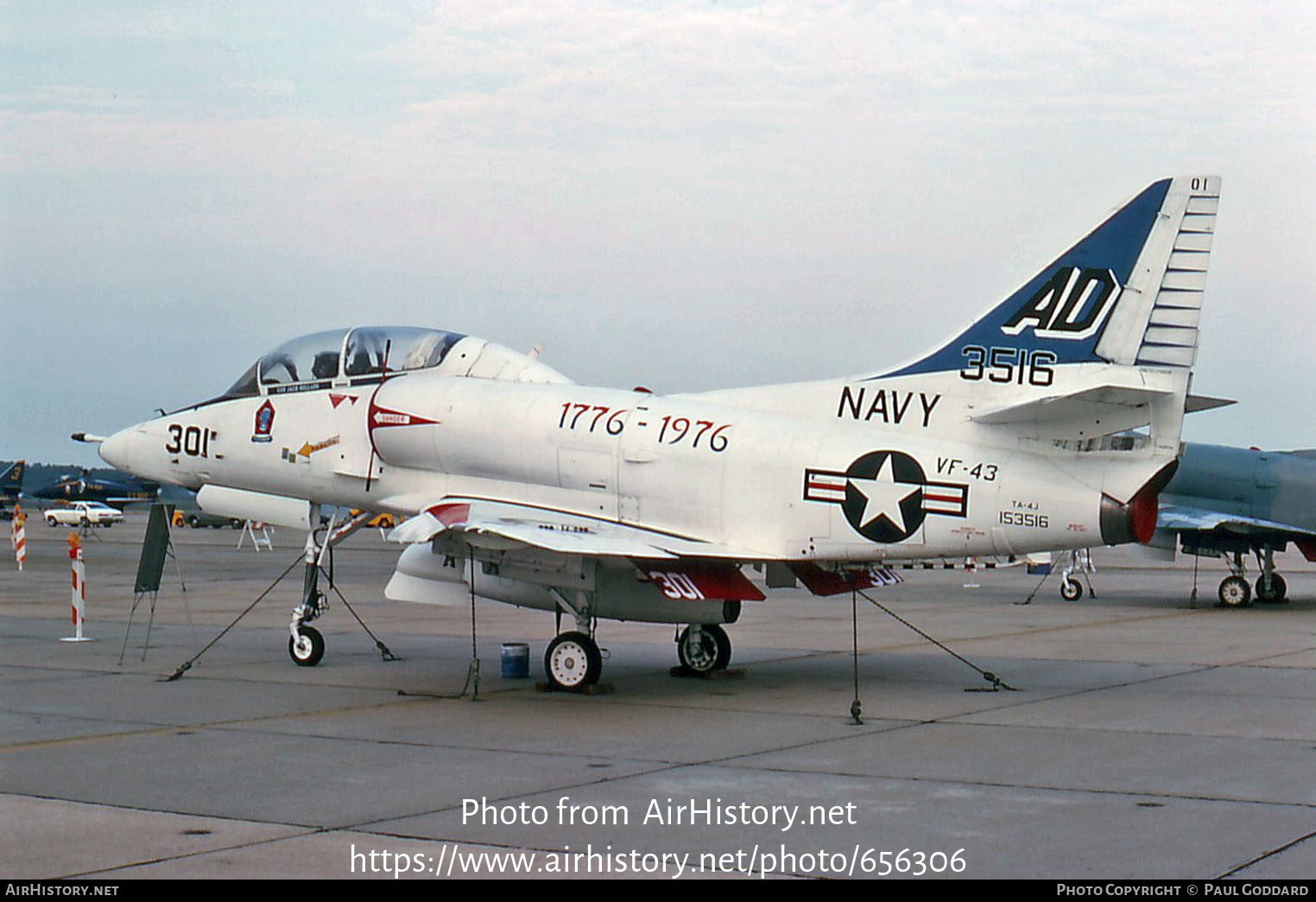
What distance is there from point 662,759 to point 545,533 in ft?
10.9

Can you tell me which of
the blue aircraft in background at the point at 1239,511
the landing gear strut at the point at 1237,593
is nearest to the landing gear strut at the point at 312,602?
the blue aircraft in background at the point at 1239,511

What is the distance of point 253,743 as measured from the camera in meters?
10.4

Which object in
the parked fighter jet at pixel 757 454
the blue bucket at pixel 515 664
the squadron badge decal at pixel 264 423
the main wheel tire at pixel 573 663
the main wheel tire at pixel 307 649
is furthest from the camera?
the main wheel tire at pixel 307 649

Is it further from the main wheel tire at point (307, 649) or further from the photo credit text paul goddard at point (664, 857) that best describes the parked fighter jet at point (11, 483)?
the photo credit text paul goddard at point (664, 857)

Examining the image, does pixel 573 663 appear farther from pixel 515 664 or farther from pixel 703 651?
pixel 703 651

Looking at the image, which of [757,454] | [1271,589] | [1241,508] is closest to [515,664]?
[757,454]

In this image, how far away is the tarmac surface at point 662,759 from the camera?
6945 mm

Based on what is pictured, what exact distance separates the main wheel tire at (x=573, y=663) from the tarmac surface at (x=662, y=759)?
186 millimetres

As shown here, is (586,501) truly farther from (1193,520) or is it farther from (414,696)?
(1193,520)

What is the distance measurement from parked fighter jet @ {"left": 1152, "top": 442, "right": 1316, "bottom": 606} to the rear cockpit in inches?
611

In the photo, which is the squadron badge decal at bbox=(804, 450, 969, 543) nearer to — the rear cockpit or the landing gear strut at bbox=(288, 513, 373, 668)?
the rear cockpit

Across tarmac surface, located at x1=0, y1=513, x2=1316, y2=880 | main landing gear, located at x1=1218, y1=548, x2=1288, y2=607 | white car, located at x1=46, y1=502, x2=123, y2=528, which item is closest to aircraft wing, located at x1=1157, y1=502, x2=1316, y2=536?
main landing gear, located at x1=1218, y1=548, x2=1288, y2=607

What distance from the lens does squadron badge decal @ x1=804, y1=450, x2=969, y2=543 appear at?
12.4 meters

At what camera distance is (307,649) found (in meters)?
15.7
